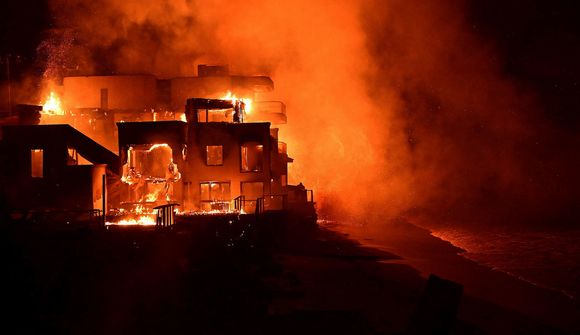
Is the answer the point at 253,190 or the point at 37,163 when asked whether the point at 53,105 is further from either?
the point at 253,190

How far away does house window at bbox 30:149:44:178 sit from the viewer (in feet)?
109

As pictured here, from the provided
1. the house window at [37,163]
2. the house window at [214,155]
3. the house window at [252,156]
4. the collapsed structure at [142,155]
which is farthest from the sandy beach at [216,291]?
the house window at [37,163]

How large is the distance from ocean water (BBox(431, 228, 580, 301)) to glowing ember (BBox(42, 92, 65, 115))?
32.7 metres

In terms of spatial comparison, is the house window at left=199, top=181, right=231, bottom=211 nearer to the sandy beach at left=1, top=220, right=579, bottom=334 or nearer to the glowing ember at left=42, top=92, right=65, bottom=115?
the sandy beach at left=1, top=220, right=579, bottom=334

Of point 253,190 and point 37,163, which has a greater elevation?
point 37,163

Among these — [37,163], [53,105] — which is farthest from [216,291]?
[53,105]

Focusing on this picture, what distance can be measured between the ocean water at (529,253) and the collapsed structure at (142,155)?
12.1 metres

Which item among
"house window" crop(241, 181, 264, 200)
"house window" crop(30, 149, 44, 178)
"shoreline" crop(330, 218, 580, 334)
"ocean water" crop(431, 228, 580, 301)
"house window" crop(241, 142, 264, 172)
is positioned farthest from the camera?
"house window" crop(241, 142, 264, 172)

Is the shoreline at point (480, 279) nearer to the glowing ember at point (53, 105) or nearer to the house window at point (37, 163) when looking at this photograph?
the house window at point (37, 163)

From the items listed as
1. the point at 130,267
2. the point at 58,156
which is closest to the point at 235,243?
the point at 130,267

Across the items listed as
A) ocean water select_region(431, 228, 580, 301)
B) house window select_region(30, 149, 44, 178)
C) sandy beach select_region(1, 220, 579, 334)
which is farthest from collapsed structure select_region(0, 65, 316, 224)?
ocean water select_region(431, 228, 580, 301)

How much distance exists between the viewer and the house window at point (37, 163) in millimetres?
33250

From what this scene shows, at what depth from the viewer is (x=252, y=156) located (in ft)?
127

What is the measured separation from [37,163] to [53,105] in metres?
16.8
